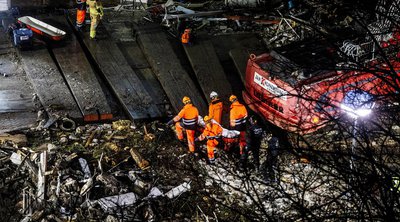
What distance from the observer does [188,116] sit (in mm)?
11203

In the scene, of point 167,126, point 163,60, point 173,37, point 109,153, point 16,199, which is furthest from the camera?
point 173,37

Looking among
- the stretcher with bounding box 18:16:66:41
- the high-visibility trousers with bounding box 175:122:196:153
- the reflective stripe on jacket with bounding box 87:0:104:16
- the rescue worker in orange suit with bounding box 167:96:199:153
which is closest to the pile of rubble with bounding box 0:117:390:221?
the high-visibility trousers with bounding box 175:122:196:153

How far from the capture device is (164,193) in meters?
10.1

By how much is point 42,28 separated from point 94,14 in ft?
4.52

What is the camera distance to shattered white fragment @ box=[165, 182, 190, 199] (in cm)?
1005

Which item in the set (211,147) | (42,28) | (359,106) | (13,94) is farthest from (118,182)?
(42,28)

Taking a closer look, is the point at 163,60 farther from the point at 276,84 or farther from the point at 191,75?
the point at 276,84

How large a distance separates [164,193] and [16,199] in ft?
8.13

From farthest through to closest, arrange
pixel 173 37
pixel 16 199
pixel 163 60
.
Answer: pixel 173 37 → pixel 163 60 → pixel 16 199

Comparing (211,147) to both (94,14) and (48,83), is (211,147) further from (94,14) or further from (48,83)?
(94,14)

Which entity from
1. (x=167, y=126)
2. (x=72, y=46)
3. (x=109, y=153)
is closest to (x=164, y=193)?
(x=109, y=153)

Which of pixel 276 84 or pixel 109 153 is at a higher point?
pixel 276 84

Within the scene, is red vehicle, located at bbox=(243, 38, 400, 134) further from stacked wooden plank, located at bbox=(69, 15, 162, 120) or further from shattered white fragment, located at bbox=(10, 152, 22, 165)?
shattered white fragment, located at bbox=(10, 152, 22, 165)

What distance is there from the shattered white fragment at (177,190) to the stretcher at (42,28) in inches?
229
